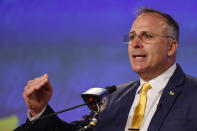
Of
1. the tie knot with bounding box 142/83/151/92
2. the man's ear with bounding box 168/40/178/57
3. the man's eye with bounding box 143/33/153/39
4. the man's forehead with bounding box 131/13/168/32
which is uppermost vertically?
the man's forehead with bounding box 131/13/168/32

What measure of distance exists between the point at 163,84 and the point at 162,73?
10 centimetres

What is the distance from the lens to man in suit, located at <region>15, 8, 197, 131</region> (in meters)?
1.79

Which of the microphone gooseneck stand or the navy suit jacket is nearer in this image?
the microphone gooseneck stand

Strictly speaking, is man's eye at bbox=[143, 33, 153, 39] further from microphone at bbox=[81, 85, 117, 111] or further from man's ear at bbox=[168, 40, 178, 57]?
microphone at bbox=[81, 85, 117, 111]

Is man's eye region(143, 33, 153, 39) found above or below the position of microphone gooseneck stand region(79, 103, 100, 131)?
above

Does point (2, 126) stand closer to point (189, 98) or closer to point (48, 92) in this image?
point (48, 92)

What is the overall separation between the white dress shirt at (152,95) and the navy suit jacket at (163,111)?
0.11 feet

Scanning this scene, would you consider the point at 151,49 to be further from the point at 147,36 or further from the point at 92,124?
the point at 92,124

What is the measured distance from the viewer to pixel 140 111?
1942 millimetres

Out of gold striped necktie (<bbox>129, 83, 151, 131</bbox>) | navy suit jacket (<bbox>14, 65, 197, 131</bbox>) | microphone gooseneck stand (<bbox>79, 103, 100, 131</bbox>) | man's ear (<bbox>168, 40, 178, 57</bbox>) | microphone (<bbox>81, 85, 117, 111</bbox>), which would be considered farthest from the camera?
man's ear (<bbox>168, 40, 178, 57</bbox>)

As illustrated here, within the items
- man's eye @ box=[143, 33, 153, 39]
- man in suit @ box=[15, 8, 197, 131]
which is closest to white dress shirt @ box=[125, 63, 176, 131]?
man in suit @ box=[15, 8, 197, 131]

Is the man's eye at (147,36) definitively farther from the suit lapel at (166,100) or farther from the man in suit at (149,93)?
the suit lapel at (166,100)

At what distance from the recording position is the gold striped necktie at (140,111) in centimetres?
189

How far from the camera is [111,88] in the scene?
166 centimetres
